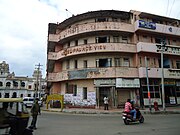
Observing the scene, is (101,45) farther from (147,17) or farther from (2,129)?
(2,129)

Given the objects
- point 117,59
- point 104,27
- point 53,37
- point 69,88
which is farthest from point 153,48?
point 53,37

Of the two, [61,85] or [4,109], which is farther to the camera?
[61,85]

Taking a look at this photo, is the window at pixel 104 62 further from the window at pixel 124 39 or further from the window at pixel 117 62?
the window at pixel 124 39

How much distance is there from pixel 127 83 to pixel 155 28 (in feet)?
29.7

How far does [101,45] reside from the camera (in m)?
21.8

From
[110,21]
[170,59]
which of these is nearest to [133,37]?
[110,21]

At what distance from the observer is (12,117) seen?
239 inches

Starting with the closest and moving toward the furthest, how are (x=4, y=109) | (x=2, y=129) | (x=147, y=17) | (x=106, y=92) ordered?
(x=2, y=129), (x=4, y=109), (x=106, y=92), (x=147, y=17)

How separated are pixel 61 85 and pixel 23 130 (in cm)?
2059

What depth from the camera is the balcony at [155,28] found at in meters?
22.5

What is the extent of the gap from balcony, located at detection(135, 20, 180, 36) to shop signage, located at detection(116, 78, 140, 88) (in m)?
7.07

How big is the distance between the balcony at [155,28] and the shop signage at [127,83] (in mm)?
7071

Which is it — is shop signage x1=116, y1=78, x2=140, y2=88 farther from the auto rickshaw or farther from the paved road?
the auto rickshaw

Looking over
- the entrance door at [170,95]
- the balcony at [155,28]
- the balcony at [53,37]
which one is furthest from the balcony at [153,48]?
→ the balcony at [53,37]
